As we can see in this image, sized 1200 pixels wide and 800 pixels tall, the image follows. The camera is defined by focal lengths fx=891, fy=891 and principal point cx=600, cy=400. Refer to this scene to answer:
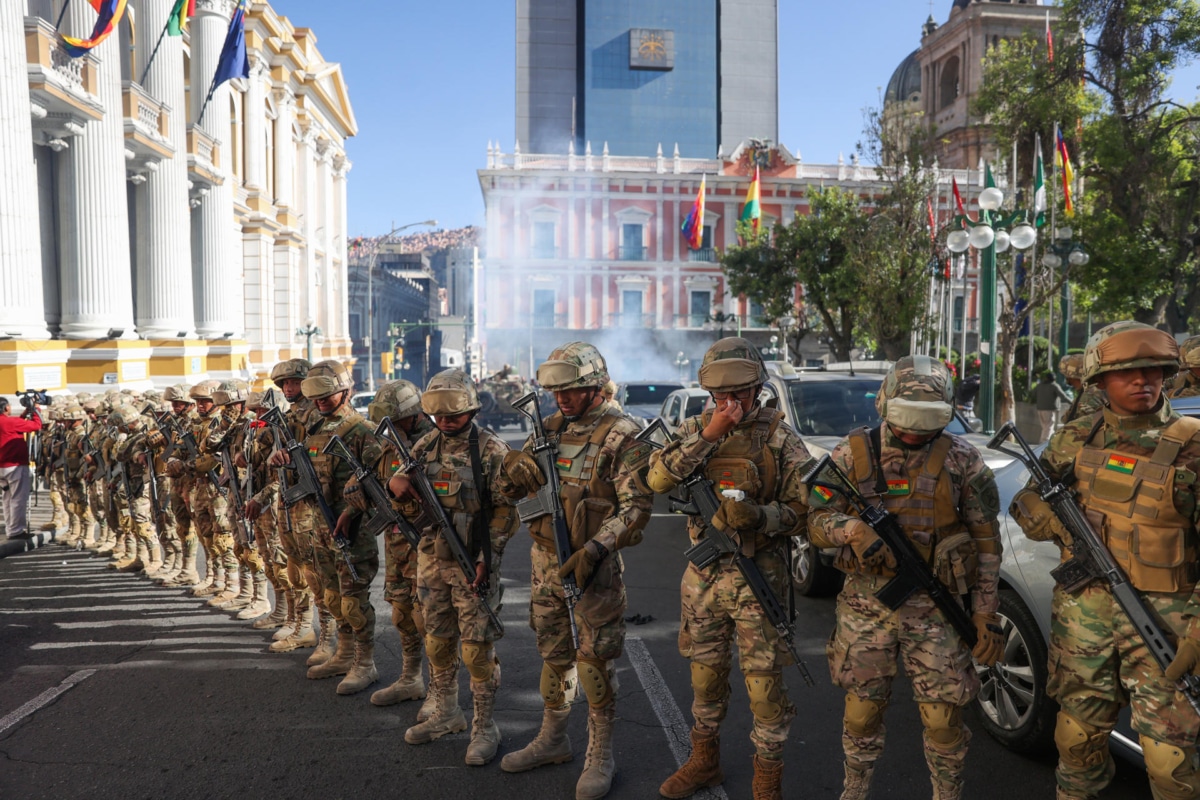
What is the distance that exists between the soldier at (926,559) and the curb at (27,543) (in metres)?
9.92

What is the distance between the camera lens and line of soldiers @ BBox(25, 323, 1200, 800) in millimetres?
3193

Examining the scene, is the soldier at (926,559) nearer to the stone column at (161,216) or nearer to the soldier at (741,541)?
the soldier at (741,541)

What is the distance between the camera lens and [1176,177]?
18234 mm

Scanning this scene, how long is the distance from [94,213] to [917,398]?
17895mm

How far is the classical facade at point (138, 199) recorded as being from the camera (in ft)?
46.6

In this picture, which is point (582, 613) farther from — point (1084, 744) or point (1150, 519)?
point (1150, 519)

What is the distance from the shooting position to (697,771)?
4.00 metres

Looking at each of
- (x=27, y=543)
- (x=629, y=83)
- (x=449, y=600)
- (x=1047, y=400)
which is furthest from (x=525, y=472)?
(x=629, y=83)

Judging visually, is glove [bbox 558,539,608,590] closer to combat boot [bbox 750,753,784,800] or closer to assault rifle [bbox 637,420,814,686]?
assault rifle [bbox 637,420,814,686]

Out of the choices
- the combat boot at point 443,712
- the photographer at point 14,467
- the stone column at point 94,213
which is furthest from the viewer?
the stone column at point 94,213

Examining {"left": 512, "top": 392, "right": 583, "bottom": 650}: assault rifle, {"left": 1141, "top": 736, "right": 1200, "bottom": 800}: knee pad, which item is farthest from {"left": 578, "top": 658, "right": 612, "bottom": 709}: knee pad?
{"left": 1141, "top": 736, "right": 1200, "bottom": 800}: knee pad

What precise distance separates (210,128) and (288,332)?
426 inches

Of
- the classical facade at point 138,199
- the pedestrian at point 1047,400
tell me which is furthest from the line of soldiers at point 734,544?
the pedestrian at point 1047,400

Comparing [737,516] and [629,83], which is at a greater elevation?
[629,83]
